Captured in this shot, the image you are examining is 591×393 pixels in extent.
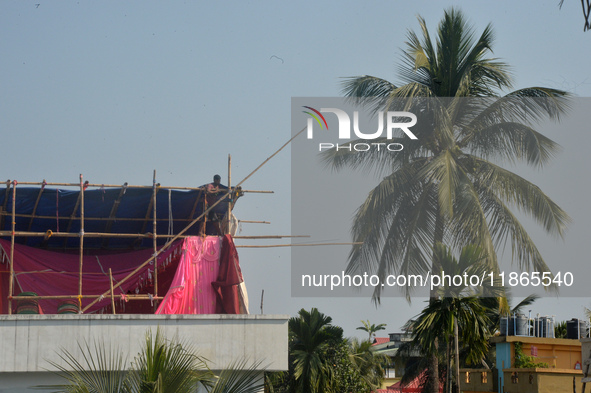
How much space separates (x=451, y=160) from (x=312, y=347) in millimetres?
8714

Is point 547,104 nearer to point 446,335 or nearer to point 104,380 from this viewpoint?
point 446,335

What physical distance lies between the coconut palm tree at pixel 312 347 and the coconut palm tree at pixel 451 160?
18.5ft

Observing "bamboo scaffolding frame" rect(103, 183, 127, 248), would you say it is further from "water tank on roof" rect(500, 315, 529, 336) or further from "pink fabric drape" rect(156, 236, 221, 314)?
"water tank on roof" rect(500, 315, 529, 336)

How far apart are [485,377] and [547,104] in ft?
25.3

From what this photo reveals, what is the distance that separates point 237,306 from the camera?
1416cm

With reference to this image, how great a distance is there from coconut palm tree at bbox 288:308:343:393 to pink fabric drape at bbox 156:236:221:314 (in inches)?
350

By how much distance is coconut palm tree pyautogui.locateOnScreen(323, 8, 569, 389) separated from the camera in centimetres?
1681

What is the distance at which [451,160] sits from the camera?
17062 millimetres

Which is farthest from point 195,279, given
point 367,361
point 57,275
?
point 367,361

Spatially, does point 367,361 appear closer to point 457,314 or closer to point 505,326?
point 505,326

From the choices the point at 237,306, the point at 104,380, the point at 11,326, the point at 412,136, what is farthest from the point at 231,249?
the point at 104,380

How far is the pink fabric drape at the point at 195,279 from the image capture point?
1404 cm

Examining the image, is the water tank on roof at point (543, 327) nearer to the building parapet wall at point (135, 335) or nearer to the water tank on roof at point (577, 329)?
the water tank on roof at point (577, 329)

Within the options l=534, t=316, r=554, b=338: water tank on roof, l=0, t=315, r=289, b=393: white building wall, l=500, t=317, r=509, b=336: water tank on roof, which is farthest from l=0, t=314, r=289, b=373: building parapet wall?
l=534, t=316, r=554, b=338: water tank on roof
